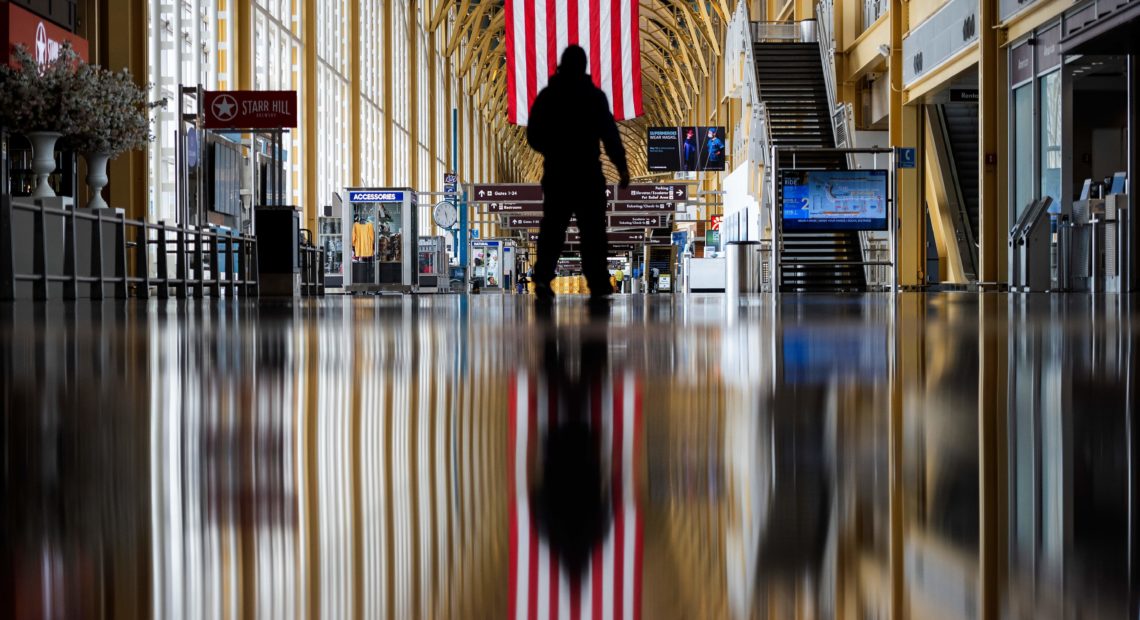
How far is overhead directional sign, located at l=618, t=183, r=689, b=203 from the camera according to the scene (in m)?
32.4

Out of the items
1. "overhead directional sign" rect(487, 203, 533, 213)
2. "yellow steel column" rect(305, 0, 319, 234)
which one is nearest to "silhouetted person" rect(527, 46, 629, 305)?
"yellow steel column" rect(305, 0, 319, 234)

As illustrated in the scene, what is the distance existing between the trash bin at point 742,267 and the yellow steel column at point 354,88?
1294cm

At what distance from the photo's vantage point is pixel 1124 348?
2.40 metres

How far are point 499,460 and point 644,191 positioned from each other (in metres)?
31.9

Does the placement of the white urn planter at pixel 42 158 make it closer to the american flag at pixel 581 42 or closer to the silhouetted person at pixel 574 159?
the silhouetted person at pixel 574 159

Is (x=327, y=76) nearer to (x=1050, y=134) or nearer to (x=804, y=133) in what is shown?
(x=804, y=133)

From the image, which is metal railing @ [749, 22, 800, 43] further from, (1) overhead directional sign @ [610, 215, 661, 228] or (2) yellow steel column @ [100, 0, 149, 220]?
(2) yellow steel column @ [100, 0, 149, 220]

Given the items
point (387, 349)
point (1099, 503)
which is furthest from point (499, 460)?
point (387, 349)

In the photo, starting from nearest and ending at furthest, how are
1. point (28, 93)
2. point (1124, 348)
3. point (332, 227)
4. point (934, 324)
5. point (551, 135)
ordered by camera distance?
point (1124, 348)
point (934, 324)
point (551, 135)
point (28, 93)
point (332, 227)

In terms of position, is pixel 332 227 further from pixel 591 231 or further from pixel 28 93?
pixel 591 231

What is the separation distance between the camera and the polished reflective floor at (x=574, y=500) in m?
0.51

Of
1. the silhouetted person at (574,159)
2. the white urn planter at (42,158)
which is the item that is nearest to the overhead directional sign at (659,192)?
the white urn planter at (42,158)

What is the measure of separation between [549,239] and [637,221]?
102 ft

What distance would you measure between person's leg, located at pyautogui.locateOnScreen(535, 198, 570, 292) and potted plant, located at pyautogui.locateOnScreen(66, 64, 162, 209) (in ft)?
17.5
